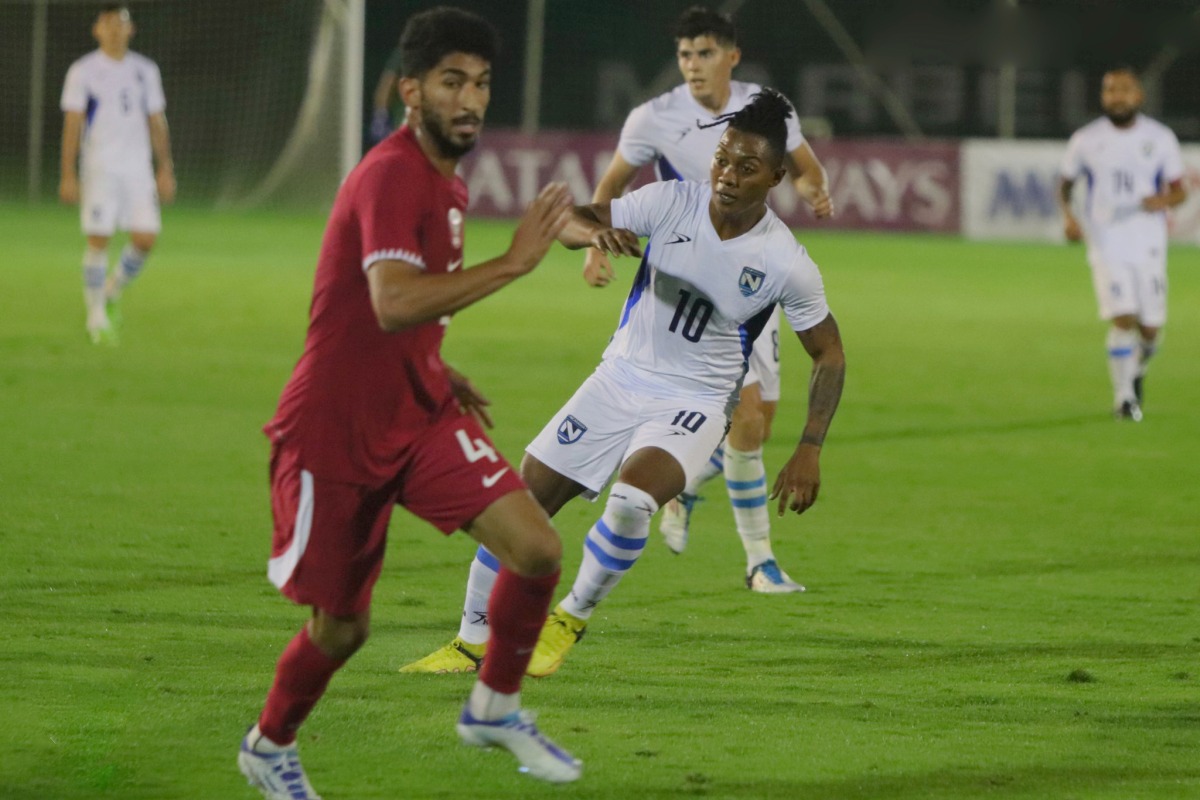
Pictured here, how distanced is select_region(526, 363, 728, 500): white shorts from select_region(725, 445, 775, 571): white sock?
1.39 metres

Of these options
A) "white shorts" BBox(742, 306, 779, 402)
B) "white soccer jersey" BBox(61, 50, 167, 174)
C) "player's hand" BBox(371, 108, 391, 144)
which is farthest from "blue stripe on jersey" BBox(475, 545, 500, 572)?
"player's hand" BBox(371, 108, 391, 144)

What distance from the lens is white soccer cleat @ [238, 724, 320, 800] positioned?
14.9ft

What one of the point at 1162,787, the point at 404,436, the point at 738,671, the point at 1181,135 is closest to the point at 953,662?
the point at 738,671

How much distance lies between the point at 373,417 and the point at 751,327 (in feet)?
7.34

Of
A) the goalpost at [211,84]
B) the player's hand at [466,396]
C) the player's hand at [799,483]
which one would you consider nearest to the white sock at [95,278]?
the player's hand at [799,483]

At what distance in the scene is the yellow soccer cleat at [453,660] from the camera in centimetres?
601

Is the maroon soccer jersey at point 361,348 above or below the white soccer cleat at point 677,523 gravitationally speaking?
above

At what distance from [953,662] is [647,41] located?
28144 mm

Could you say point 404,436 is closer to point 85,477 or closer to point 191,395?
point 85,477

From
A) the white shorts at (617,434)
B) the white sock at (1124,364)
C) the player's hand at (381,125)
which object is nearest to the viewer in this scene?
the white shorts at (617,434)

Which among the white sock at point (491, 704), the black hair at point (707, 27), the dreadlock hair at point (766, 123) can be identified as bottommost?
the white sock at point (491, 704)

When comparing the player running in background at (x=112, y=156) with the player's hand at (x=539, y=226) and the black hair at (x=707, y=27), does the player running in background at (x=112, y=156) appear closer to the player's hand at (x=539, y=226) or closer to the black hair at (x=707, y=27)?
the black hair at (x=707, y=27)

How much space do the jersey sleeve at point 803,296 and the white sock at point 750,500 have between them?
4.74ft

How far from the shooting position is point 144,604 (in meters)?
6.83
